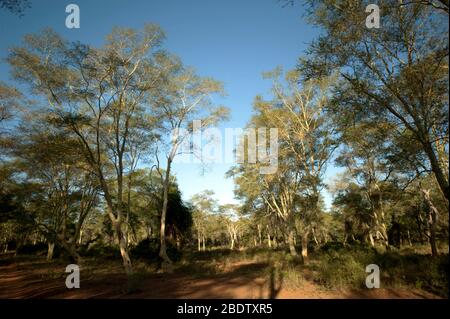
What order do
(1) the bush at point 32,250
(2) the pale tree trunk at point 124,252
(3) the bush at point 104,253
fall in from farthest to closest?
1. (1) the bush at point 32,250
2. (3) the bush at point 104,253
3. (2) the pale tree trunk at point 124,252

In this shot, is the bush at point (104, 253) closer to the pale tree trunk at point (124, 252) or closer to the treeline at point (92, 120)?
the treeline at point (92, 120)

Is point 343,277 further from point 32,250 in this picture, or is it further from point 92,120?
point 32,250

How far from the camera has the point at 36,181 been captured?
971 inches

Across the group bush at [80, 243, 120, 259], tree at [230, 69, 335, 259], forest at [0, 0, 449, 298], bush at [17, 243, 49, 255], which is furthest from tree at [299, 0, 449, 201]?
bush at [17, 243, 49, 255]

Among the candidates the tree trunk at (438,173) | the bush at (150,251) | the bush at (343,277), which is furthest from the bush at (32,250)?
the tree trunk at (438,173)

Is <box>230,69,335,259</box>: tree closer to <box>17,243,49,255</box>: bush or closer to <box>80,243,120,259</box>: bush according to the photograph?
<box>80,243,120,259</box>: bush

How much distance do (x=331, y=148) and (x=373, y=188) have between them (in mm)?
10773

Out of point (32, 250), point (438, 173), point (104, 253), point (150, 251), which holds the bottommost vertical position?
point (32, 250)

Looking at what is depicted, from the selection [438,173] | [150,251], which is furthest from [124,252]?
[150,251]

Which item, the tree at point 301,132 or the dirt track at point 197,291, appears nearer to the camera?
the dirt track at point 197,291

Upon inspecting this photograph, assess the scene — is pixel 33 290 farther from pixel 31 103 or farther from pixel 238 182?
pixel 238 182

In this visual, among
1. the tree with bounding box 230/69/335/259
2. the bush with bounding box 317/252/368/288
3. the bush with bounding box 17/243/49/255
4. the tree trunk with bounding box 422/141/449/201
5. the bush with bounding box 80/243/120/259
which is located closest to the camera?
the tree trunk with bounding box 422/141/449/201
